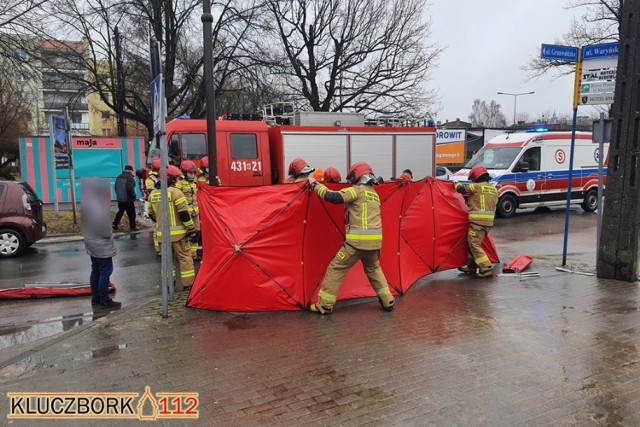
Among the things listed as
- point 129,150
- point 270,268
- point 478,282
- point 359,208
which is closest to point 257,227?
point 270,268

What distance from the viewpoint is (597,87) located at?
7.22m

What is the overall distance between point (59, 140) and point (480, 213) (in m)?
12.9

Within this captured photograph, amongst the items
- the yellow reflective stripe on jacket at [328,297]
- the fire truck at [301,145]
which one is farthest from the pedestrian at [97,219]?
the fire truck at [301,145]

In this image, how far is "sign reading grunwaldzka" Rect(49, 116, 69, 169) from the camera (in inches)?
554

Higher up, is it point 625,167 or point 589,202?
point 625,167

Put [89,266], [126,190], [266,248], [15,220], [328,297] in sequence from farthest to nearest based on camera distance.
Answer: [126,190], [15,220], [89,266], [266,248], [328,297]

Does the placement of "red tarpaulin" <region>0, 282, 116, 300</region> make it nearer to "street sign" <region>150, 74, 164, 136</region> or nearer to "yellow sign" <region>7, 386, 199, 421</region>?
"street sign" <region>150, 74, 164, 136</region>

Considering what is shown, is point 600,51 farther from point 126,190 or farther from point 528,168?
point 126,190

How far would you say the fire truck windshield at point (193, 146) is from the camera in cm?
1155

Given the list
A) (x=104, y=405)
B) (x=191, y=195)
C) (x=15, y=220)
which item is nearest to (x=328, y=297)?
(x=104, y=405)

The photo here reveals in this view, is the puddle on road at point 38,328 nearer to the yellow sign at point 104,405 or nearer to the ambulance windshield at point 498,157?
the yellow sign at point 104,405

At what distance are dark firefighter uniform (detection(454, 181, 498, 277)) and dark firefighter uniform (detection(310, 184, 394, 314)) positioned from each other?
8.27 ft

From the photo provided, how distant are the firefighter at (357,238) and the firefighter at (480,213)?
2.43m

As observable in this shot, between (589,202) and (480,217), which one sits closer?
(480,217)
